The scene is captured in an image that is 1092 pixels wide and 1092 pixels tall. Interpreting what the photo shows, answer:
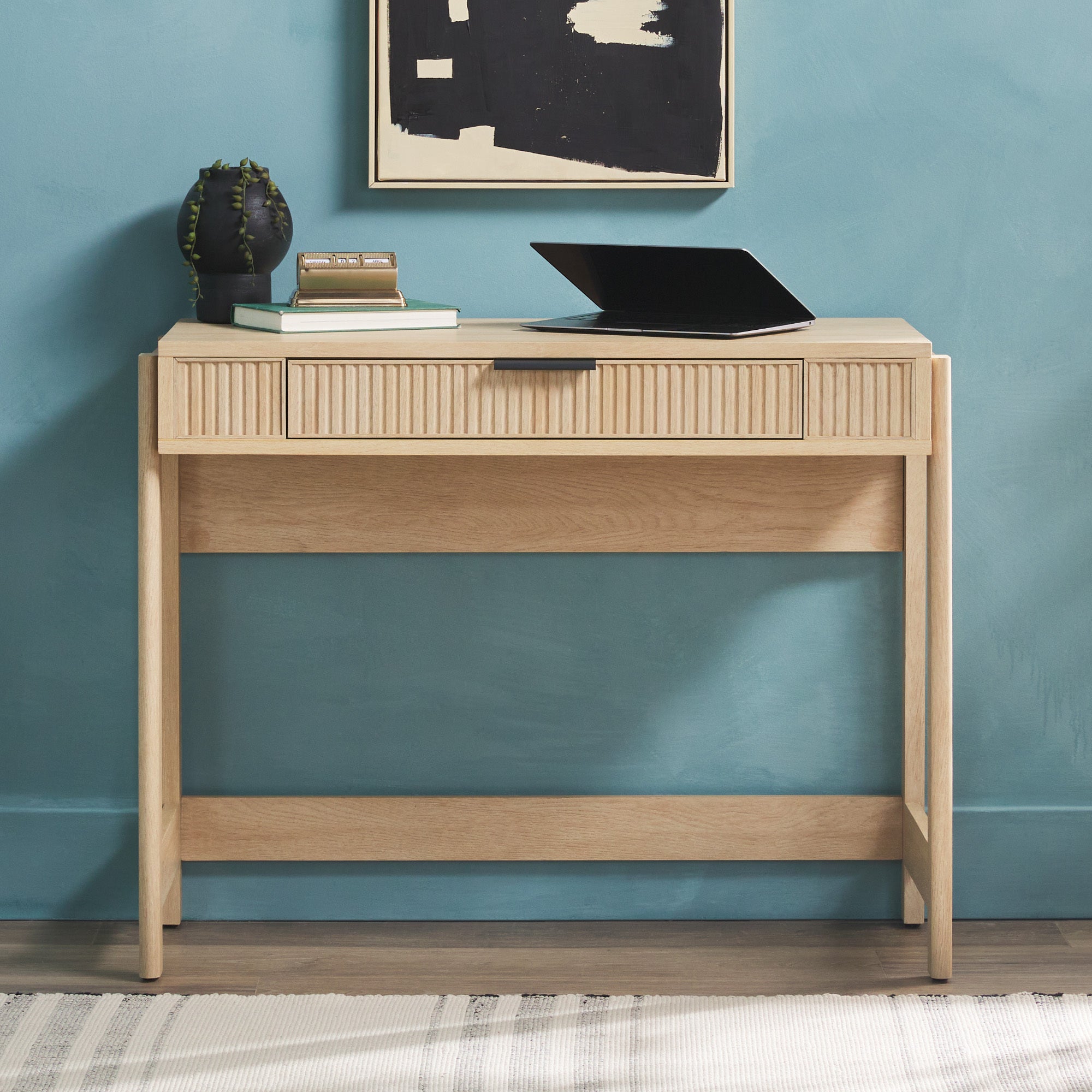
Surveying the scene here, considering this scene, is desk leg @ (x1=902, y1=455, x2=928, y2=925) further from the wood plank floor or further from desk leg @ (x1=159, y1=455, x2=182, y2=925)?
desk leg @ (x1=159, y1=455, x2=182, y2=925)

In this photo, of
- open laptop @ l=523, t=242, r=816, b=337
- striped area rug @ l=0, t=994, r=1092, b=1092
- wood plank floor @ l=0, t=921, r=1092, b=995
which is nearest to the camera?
striped area rug @ l=0, t=994, r=1092, b=1092

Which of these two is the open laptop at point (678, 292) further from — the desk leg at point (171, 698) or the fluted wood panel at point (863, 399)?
the desk leg at point (171, 698)

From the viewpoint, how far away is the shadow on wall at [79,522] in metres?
2.02

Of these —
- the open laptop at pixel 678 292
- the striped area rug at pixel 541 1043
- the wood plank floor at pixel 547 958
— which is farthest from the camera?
the wood plank floor at pixel 547 958

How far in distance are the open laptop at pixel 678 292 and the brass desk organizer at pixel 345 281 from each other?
22 centimetres

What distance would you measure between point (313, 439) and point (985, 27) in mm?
1278

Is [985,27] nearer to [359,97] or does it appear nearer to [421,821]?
[359,97]

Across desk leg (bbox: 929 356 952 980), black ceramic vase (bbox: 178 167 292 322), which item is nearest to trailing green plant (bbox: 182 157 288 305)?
black ceramic vase (bbox: 178 167 292 322)

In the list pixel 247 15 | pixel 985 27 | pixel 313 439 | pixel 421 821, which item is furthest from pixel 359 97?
pixel 421 821

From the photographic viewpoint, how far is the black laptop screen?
175 cm

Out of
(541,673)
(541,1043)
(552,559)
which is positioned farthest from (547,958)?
(552,559)

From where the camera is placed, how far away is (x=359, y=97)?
200 centimetres

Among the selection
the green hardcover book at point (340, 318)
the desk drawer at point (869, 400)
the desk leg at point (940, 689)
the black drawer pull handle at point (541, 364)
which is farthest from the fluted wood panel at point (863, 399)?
the green hardcover book at point (340, 318)

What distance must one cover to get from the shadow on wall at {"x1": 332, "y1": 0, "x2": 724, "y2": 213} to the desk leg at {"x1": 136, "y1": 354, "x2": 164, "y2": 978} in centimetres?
49
